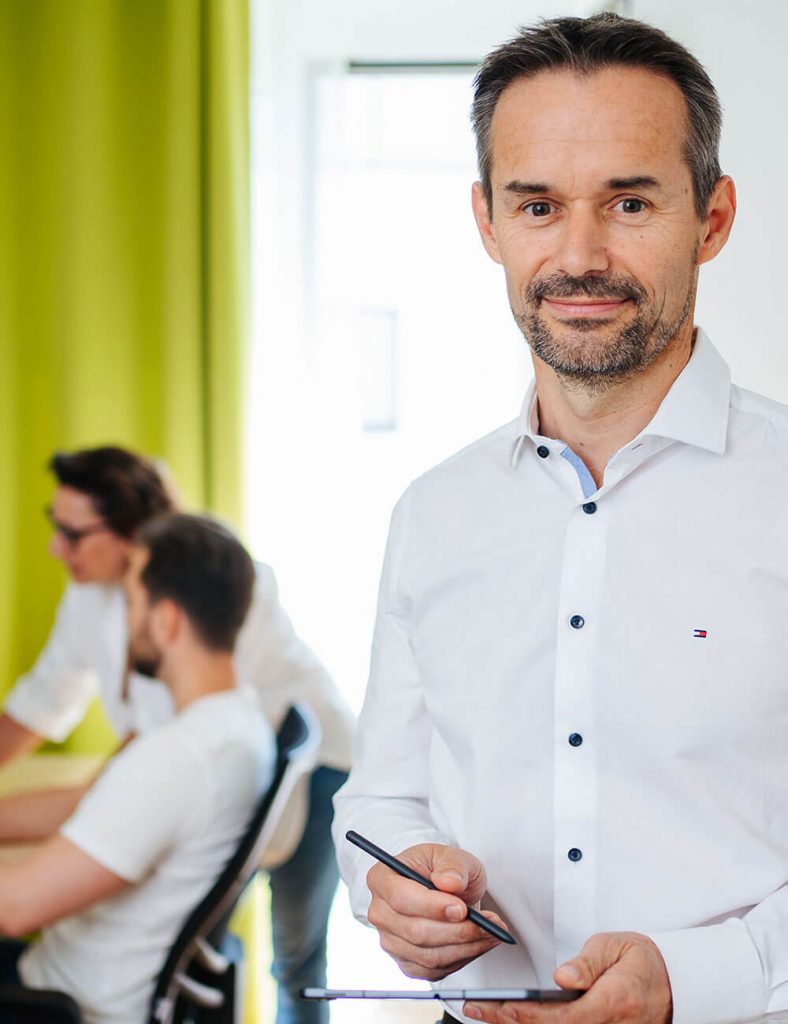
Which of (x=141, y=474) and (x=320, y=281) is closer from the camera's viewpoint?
(x=141, y=474)

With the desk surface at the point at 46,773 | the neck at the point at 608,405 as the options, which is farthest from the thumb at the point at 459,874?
the desk surface at the point at 46,773

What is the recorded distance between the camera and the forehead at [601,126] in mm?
930

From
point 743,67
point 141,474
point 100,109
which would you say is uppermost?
point 100,109

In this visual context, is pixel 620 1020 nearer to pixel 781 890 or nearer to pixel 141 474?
pixel 781 890

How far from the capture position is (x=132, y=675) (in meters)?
2.38

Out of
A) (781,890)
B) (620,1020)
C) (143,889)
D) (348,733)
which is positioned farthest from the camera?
(348,733)

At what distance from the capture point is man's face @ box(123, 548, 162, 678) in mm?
1841

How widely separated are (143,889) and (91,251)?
6.12 ft

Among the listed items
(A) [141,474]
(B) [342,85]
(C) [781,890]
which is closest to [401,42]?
(B) [342,85]

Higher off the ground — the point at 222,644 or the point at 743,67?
the point at 743,67

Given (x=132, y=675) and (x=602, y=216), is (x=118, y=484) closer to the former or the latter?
(x=132, y=675)

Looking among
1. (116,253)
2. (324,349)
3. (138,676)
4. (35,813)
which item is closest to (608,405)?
(35,813)

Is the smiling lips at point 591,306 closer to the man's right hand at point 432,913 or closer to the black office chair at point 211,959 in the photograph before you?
the man's right hand at point 432,913

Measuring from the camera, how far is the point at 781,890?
927 millimetres
